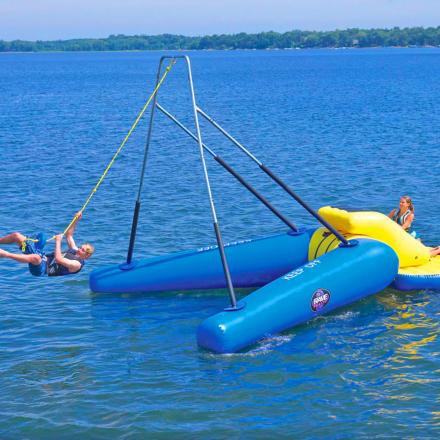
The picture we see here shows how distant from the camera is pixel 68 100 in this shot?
68.8m

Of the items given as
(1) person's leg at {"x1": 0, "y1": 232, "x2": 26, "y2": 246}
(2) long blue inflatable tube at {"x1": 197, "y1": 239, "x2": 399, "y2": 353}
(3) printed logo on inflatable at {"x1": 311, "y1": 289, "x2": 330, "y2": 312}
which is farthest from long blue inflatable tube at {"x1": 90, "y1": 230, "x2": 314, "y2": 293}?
(1) person's leg at {"x1": 0, "y1": 232, "x2": 26, "y2": 246}

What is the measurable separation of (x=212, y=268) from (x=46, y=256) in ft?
11.2

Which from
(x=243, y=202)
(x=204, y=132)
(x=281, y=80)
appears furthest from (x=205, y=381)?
(x=281, y=80)

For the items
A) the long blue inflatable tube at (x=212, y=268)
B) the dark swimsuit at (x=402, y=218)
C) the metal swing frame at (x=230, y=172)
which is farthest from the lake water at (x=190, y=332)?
the dark swimsuit at (x=402, y=218)

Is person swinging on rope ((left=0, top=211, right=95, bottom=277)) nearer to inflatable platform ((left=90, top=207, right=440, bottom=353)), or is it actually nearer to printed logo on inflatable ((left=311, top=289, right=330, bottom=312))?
inflatable platform ((left=90, top=207, right=440, bottom=353))

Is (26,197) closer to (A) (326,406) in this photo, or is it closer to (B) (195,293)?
(B) (195,293)

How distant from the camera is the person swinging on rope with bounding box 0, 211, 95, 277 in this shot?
14055mm

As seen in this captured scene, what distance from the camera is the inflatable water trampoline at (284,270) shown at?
13773 millimetres

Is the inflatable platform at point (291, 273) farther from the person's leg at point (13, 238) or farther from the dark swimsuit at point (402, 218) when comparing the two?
the person's leg at point (13, 238)

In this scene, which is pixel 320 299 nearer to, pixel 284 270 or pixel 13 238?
pixel 284 270

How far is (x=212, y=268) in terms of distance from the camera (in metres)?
16.5

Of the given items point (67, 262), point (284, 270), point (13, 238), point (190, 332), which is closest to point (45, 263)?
point (67, 262)

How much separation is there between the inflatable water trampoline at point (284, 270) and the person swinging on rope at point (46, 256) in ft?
6.76

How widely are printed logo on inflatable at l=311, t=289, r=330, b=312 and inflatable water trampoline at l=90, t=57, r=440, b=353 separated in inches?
0.8
